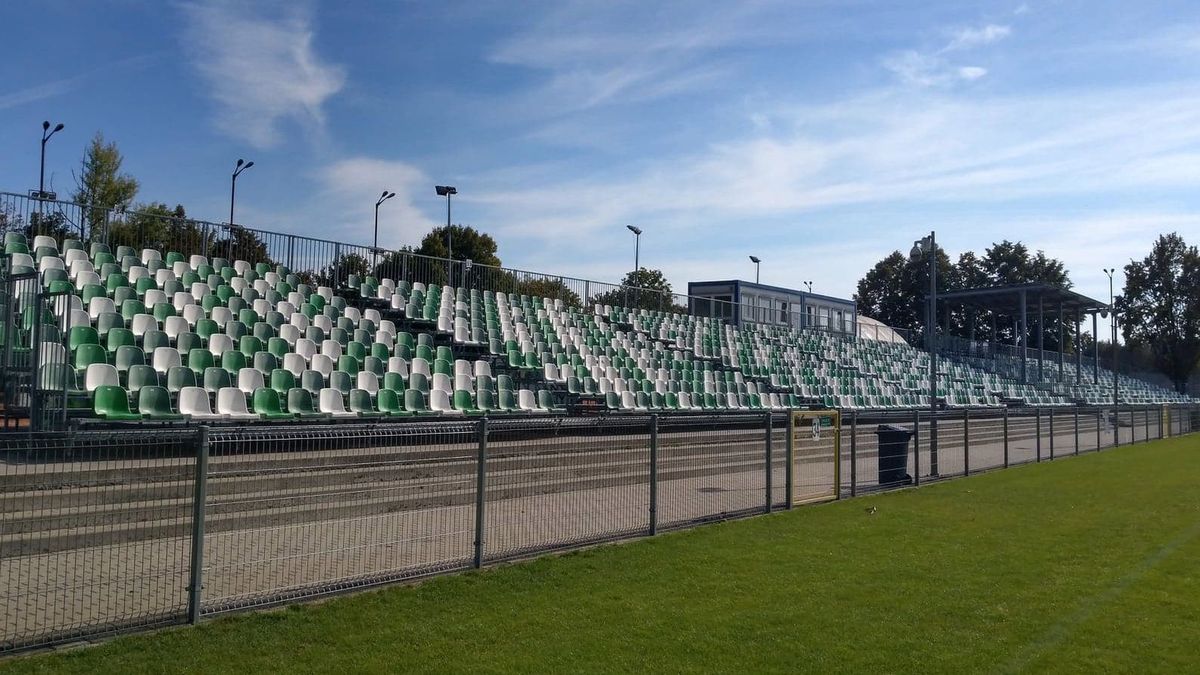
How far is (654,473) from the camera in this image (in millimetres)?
10750

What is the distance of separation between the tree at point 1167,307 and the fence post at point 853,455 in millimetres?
70432

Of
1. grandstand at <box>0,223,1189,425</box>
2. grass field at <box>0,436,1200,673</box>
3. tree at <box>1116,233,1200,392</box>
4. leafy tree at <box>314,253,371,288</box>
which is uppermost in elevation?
tree at <box>1116,233,1200,392</box>

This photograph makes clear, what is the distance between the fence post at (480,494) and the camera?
868 cm

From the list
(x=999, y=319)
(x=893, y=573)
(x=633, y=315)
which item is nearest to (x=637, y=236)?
(x=633, y=315)

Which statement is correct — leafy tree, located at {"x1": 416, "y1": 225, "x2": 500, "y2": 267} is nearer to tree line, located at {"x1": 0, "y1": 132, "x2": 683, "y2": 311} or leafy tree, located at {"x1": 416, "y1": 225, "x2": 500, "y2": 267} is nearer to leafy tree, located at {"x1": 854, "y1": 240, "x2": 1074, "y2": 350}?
tree line, located at {"x1": 0, "y1": 132, "x2": 683, "y2": 311}

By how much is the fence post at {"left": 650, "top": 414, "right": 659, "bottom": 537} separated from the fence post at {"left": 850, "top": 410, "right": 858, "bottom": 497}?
5402 mm

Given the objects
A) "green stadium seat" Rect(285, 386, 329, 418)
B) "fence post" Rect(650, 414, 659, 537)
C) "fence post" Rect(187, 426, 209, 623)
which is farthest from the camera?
"green stadium seat" Rect(285, 386, 329, 418)

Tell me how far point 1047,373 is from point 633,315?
38.2 m

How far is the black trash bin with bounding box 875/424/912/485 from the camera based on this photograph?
16250 mm

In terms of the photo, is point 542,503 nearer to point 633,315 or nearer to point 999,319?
point 633,315

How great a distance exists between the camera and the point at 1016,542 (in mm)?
10688

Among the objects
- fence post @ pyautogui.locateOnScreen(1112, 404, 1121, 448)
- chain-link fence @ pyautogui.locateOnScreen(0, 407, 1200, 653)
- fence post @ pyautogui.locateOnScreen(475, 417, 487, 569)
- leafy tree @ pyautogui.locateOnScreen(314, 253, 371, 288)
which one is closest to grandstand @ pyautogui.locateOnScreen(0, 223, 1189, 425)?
leafy tree @ pyautogui.locateOnScreen(314, 253, 371, 288)

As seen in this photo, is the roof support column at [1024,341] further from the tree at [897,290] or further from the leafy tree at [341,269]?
the leafy tree at [341,269]

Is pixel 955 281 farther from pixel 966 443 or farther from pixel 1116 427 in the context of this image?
pixel 966 443
